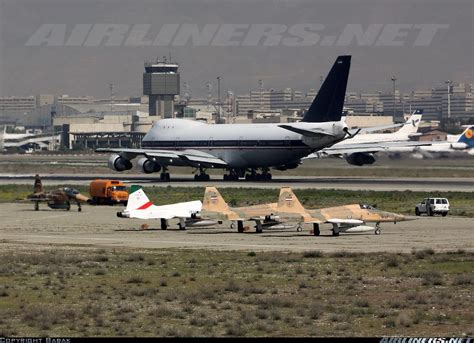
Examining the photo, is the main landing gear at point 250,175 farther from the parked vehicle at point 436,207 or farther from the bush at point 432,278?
the bush at point 432,278

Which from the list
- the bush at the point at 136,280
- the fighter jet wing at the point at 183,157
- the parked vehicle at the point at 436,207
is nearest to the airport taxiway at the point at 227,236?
the parked vehicle at the point at 436,207

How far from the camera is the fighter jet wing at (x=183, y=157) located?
133 m

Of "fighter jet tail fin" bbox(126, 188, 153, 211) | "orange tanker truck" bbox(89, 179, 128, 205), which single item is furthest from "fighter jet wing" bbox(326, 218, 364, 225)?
"orange tanker truck" bbox(89, 179, 128, 205)

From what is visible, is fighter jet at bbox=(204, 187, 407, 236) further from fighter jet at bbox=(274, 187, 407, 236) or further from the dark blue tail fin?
the dark blue tail fin

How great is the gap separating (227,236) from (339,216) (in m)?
6.55

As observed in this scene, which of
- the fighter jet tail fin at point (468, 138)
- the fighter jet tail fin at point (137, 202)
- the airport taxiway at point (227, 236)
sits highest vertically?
the fighter jet tail fin at point (468, 138)

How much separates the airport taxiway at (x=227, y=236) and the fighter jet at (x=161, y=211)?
68 cm

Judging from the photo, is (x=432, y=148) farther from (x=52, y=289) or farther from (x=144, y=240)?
(x=52, y=289)

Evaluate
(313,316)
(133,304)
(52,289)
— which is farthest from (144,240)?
(313,316)

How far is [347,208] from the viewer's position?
72.8 m

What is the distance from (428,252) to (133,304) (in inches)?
826

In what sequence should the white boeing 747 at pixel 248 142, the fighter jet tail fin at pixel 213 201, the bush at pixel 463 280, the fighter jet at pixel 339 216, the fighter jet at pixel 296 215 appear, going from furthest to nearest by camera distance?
the white boeing 747 at pixel 248 142
the fighter jet tail fin at pixel 213 201
the fighter jet at pixel 296 215
the fighter jet at pixel 339 216
the bush at pixel 463 280

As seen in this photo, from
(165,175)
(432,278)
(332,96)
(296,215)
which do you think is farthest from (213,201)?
(165,175)

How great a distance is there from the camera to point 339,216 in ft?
236
